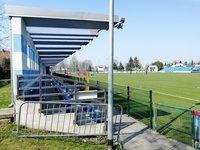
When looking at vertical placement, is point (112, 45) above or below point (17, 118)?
above

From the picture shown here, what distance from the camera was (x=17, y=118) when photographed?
22.3ft

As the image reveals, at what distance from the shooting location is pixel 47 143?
5.75 m

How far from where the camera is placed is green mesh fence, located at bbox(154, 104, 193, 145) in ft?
21.2

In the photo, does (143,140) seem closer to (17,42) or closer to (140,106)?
(140,106)

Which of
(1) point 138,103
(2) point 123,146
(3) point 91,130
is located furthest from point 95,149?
(1) point 138,103

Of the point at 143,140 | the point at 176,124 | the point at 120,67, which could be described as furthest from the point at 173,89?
the point at 120,67

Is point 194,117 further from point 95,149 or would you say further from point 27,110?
point 27,110

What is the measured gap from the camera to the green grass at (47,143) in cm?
550

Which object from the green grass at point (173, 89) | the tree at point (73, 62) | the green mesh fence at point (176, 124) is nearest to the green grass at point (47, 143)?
the green mesh fence at point (176, 124)

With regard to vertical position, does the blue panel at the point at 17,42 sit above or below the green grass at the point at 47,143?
above

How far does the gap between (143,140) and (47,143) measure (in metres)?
2.63

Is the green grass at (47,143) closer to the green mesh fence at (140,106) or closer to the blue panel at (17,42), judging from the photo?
the blue panel at (17,42)

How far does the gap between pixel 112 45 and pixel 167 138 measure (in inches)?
126

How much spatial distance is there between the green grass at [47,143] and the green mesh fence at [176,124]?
7.73ft
